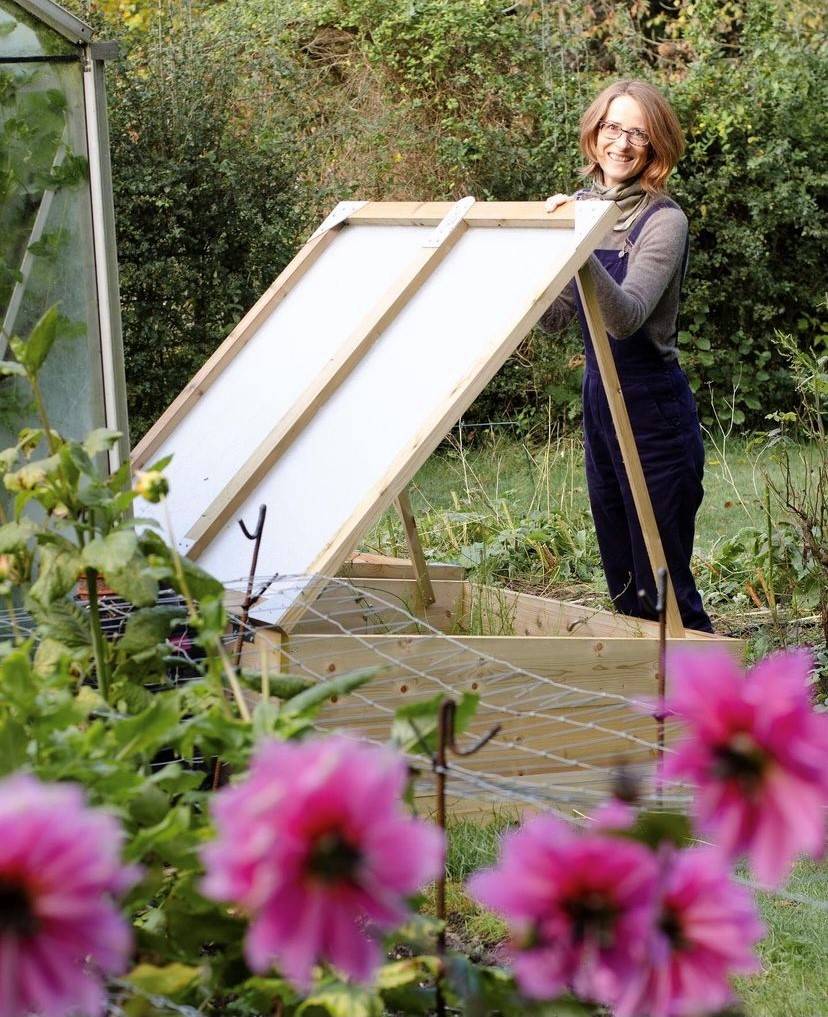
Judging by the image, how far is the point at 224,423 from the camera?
3490 mm

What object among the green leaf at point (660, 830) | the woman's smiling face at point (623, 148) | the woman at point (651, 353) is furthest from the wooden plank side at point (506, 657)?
the green leaf at point (660, 830)

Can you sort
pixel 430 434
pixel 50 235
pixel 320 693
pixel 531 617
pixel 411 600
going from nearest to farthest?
pixel 320 693, pixel 430 434, pixel 50 235, pixel 531 617, pixel 411 600

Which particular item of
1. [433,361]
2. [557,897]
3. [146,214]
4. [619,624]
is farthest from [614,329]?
[146,214]

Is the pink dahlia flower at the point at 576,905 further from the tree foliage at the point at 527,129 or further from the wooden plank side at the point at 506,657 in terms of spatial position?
the tree foliage at the point at 527,129

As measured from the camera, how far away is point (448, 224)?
3.43 meters

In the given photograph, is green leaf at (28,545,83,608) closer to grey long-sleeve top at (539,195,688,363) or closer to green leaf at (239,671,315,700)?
green leaf at (239,671,315,700)

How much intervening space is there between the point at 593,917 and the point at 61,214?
2.50 metres

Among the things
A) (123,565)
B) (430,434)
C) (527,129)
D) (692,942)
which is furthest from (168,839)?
(527,129)

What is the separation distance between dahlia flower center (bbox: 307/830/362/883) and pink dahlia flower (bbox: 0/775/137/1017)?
89 mm

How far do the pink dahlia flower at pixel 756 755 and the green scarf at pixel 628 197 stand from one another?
3.12 m

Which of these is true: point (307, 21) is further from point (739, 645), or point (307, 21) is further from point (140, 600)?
point (140, 600)

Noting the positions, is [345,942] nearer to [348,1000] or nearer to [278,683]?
[348,1000]

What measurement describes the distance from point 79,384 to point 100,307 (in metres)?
0.17

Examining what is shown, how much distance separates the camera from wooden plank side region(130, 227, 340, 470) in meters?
3.68
